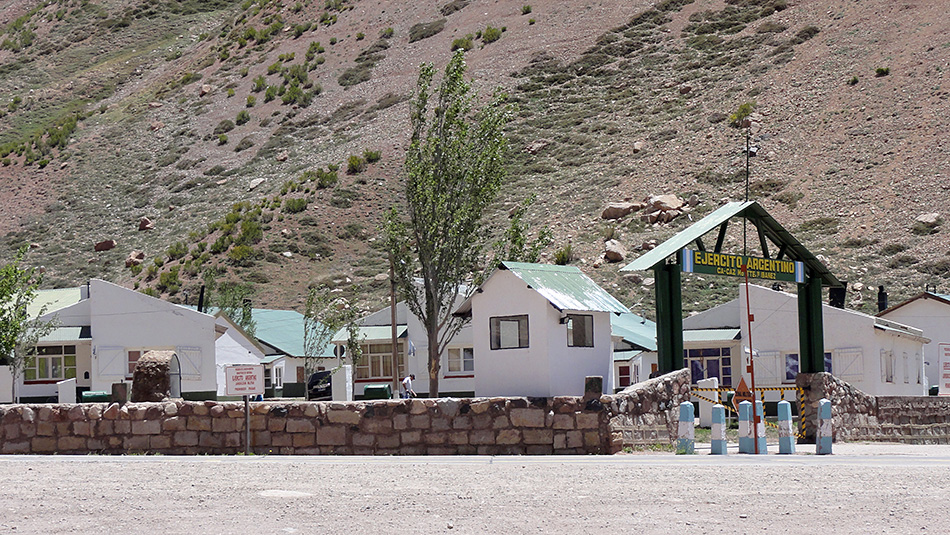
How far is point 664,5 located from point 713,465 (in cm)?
7810

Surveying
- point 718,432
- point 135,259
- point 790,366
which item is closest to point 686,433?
point 718,432

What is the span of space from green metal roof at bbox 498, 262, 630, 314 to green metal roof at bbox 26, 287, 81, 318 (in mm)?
26657

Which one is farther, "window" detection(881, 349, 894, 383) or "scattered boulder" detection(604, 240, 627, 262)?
"scattered boulder" detection(604, 240, 627, 262)

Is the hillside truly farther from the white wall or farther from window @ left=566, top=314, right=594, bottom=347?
window @ left=566, top=314, right=594, bottom=347

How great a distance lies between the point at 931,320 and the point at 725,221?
2383 centimetres

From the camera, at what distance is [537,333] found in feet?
69.6

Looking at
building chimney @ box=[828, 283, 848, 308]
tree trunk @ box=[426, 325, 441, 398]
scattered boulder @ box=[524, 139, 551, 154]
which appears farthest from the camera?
scattered boulder @ box=[524, 139, 551, 154]

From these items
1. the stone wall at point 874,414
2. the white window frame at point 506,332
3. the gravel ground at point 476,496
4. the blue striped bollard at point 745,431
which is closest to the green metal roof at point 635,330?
the stone wall at point 874,414

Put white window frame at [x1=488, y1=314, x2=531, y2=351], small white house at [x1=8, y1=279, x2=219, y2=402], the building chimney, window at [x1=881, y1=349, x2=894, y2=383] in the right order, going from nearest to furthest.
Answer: white window frame at [x1=488, y1=314, x2=531, y2=351] → window at [x1=881, y1=349, x2=894, y2=383] → the building chimney → small white house at [x1=8, y1=279, x2=219, y2=402]

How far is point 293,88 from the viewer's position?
3575 inches

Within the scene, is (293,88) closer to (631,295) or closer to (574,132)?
(574,132)

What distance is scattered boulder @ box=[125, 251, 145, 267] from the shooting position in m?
69.1

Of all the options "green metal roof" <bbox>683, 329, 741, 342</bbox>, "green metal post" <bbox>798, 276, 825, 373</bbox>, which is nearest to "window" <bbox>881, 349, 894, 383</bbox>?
"green metal roof" <bbox>683, 329, 741, 342</bbox>

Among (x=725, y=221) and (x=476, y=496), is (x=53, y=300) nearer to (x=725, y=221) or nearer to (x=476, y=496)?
(x=725, y=221)
